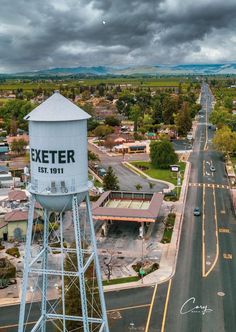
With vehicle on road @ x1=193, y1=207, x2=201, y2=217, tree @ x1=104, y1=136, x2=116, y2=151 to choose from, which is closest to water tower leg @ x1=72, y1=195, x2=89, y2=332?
vehicle on road @ x1=193, y1=207, x2=201, y2=217

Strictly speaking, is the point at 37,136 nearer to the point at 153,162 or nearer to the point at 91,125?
the point at 153,162

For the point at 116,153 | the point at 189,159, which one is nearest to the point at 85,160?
the point at 189,159

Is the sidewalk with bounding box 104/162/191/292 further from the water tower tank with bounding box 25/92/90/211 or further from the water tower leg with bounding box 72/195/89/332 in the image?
the water tower tank with bounding box 25/92/90/211

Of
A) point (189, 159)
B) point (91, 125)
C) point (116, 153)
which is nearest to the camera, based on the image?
point (189, 159)

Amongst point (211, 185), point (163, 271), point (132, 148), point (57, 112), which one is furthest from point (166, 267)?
point (132, 148)

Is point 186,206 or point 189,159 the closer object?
point 186,206

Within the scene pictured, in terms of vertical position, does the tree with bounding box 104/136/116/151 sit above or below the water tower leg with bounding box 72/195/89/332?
below

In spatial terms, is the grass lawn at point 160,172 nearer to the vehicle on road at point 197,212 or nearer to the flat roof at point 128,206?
the vehicle on road at point 197,212
